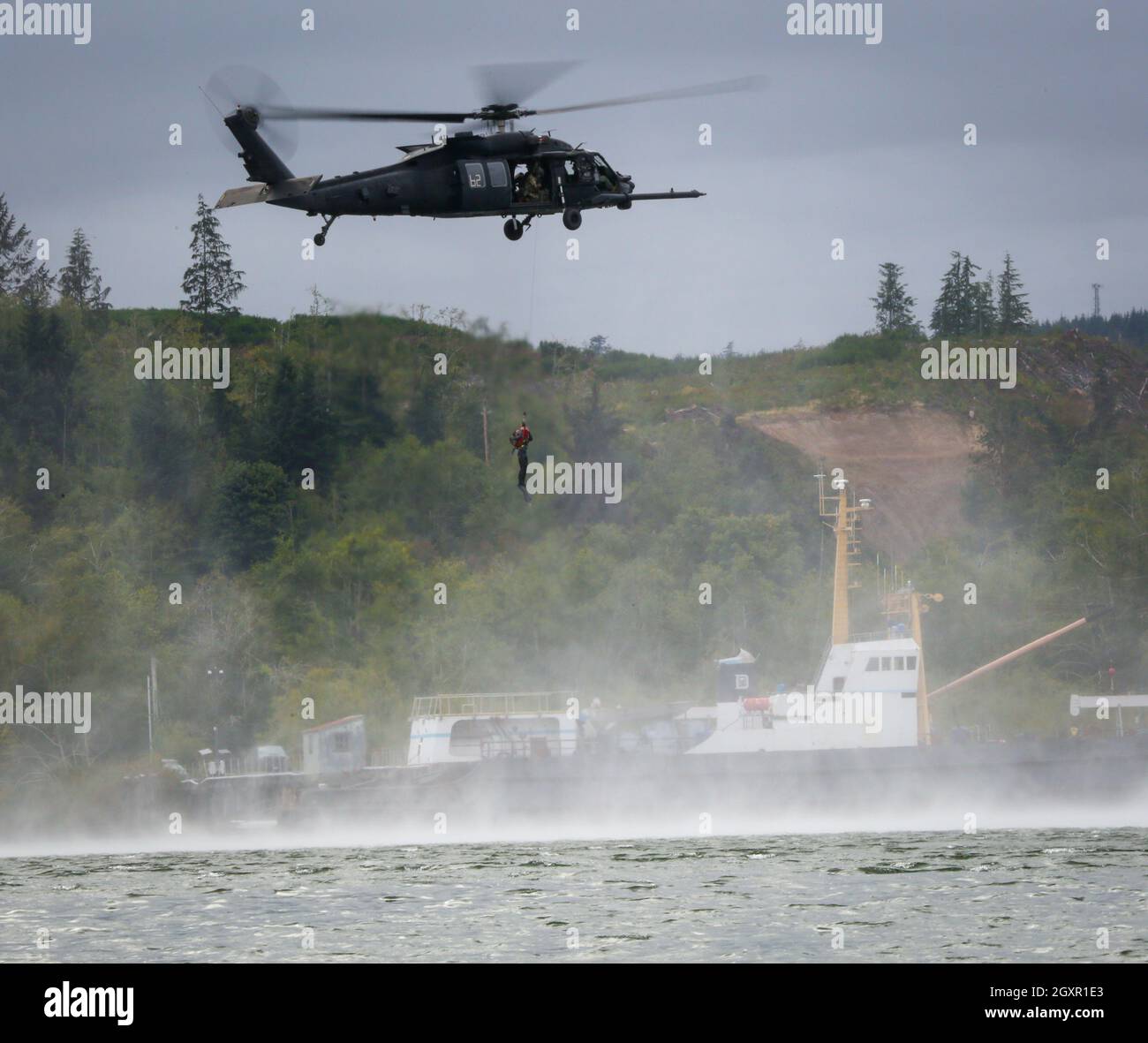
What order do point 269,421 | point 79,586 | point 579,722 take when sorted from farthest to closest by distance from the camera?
1. point 269,421
2. point 79,586
3. point 579,722

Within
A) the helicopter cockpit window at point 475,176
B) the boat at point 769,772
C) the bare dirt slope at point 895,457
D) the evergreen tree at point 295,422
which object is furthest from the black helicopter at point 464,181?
the bare dirt slope at point 895,457

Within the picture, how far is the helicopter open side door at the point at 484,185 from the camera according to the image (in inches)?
1195

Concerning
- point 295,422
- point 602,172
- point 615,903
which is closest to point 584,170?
point 602,172

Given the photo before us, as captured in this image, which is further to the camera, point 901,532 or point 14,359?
point 901,532

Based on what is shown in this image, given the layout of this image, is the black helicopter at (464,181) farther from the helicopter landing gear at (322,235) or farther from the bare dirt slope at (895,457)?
the bare dirt slope at (895,457)

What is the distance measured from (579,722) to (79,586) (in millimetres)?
29795

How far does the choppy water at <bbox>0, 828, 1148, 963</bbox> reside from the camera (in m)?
27.4

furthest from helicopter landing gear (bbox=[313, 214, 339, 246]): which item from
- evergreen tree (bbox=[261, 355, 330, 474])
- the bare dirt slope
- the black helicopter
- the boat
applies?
the bare dirt slope

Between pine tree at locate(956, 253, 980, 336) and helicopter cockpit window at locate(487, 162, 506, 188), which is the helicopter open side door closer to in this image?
helicopter cockpit window at locate(487, 162, 506, 188)

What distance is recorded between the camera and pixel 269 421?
99.6 meters

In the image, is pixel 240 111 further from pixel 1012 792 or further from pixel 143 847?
pixel 1012 792

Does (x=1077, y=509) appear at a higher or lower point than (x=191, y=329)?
lower
